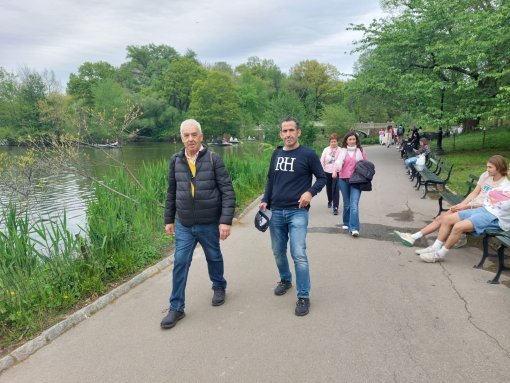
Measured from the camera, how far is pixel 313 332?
10.8 ft

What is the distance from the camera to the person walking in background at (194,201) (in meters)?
3.51

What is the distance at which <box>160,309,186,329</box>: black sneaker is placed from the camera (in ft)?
11.4

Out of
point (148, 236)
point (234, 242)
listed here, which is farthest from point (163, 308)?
point (234, 242)

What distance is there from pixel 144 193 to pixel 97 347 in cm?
391

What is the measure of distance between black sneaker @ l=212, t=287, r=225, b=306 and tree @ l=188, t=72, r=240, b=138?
54.1 m

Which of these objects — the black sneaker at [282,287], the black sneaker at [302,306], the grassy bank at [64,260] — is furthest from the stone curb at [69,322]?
the black sneaker at [302,306]

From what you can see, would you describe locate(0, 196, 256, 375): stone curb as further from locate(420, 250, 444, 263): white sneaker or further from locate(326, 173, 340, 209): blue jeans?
locate(326, 173, 340, 209): blue jeans

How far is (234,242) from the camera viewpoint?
6137mm

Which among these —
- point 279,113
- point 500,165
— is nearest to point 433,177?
point 500,165

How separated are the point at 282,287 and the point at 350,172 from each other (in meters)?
2.79

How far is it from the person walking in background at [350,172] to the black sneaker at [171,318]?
3.51 metres

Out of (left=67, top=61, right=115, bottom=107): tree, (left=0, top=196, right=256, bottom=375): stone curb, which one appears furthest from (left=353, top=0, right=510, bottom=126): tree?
(left=67, top=61, right=115, bottom=107): tree

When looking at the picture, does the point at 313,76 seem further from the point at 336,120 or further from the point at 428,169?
the point at 428,169

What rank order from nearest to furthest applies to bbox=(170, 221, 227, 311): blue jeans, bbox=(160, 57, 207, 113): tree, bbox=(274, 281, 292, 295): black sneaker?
bbox=(170, 221, 227, 311): blue jeans, bbox=(274, 281, 292, 295): black sneaker, bbox=(160, 57, 207, 113): tree
